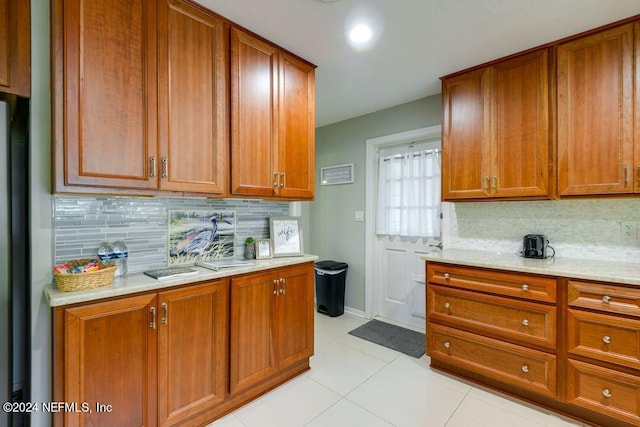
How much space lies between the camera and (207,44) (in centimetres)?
178

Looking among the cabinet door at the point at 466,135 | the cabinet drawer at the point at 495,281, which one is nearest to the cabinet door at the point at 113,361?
the cabinet drawer at the point at 495,281

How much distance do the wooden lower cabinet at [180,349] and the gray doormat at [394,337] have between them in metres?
0.97

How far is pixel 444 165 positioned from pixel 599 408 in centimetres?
185

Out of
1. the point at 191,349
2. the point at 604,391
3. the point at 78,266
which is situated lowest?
the point at 604,391

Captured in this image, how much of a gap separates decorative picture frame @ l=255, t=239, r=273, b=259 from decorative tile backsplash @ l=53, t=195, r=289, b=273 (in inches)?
15.6

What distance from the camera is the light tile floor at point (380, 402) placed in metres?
1.78

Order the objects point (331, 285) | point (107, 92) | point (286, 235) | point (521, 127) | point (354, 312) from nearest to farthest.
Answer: point (107, 92) < point (521, 127) < point (286, 235) < point (331, 285) < point (354, 312)

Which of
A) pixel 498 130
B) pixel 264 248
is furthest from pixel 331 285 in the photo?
pixel 498 130

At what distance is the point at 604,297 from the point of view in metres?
1.68

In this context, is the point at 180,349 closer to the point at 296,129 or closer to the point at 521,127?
the point at 296,129

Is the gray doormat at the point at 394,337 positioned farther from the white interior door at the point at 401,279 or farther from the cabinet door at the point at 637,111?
the cabinet door at the point at 637,111

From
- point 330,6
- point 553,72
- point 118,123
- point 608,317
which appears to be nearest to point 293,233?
point 118,123

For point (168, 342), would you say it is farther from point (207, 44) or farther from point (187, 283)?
point (207, 44)

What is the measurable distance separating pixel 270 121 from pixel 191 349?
1546 mm
